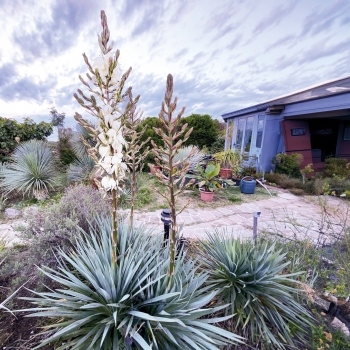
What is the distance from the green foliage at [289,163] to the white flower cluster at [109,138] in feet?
26.1

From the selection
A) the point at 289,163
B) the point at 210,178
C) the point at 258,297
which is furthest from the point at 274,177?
the point at 258,297

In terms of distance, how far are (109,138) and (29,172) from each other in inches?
205

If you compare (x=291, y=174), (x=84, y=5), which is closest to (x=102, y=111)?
(x=84, y=5)

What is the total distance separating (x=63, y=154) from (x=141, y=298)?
6.69 meters

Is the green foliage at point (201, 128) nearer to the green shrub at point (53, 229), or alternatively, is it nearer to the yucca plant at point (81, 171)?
the yucca plant at point (81, 171)

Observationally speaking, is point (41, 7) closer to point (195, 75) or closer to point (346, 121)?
point (195, 75)

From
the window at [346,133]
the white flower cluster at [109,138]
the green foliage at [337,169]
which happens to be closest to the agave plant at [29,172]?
the white flower cluster at [109,138]

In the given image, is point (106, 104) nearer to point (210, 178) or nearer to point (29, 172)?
point (210, 178)

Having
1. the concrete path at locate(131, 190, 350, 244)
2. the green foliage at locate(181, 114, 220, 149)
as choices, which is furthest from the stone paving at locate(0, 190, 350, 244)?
the green foliage at locate(181, 114, 220, 149)

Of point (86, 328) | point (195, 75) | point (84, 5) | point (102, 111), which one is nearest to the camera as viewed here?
point (102, 111)

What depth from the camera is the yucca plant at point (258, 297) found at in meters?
1.39

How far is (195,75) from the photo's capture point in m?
7.50

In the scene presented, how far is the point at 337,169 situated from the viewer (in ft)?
23.5

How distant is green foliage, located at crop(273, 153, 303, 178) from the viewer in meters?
7.41
